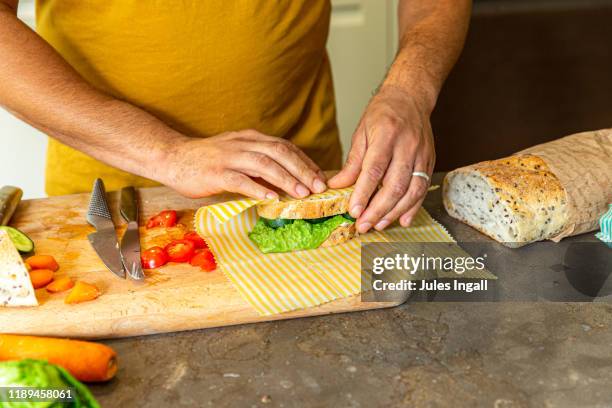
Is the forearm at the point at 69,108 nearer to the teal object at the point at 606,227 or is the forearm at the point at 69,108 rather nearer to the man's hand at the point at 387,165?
the man's hand at the point at 387,165

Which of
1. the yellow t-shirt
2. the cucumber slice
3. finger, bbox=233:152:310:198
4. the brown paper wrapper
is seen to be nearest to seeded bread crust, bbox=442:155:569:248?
the brown paper wrapper

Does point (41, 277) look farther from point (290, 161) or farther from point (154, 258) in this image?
point (290, 161)

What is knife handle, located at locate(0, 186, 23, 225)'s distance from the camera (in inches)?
80.1

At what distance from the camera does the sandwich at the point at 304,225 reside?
187 cm

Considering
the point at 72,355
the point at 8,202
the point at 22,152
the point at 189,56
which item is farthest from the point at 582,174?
the point at 22,152

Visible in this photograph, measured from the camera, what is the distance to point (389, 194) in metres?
1.92

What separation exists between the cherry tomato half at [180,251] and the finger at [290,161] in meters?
0.29

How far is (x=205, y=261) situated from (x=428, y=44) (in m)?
1.03

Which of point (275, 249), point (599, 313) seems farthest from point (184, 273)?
point (599, 313)

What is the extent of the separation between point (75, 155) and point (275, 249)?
2.85 ft

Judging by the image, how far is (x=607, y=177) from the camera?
2.07 metres

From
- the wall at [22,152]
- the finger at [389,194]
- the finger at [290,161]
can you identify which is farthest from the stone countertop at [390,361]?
the wall at [22,152]

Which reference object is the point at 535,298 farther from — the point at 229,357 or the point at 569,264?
the point at 229,357

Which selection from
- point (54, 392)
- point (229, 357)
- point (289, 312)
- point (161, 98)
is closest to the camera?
point (54, 392)
